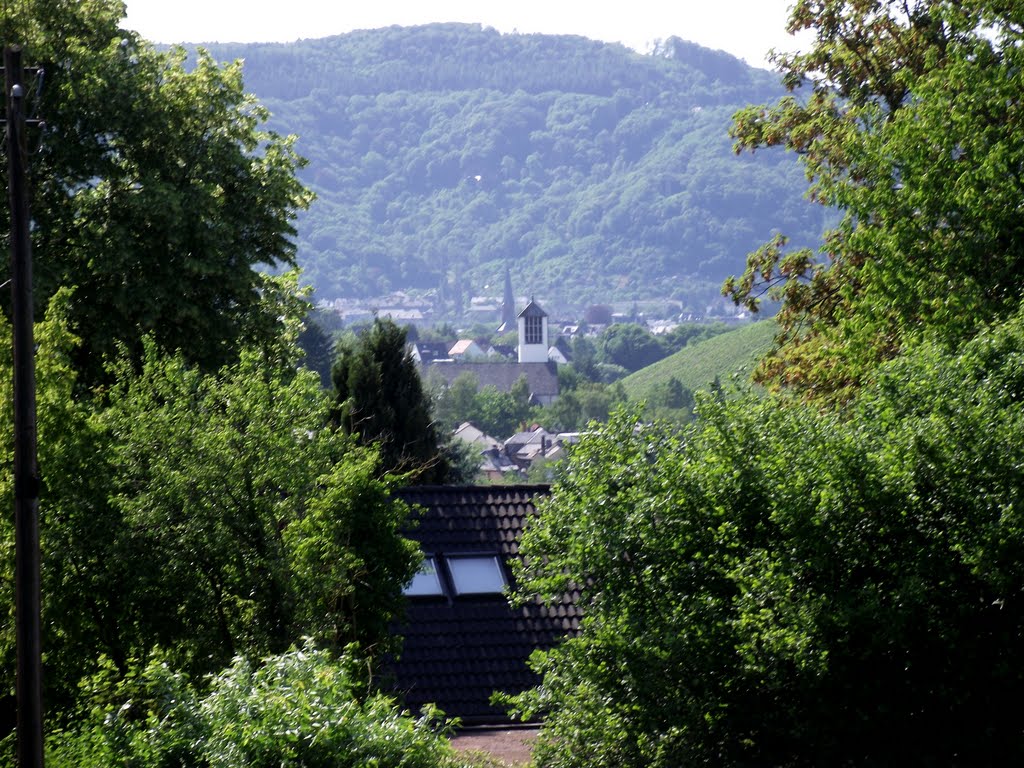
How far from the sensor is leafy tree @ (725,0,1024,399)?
17.8m

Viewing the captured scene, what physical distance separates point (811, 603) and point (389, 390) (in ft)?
72.7

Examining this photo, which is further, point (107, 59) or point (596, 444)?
point (107, 59)

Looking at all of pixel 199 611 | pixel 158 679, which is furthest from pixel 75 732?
pixel 199 611

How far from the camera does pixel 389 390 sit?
33.3m

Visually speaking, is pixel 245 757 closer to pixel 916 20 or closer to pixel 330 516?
Result: pixel 330 516

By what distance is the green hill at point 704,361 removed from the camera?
404ft

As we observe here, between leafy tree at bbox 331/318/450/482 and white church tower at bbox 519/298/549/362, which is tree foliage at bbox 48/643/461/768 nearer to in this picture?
leafy tree at bbox 331/318/450/482

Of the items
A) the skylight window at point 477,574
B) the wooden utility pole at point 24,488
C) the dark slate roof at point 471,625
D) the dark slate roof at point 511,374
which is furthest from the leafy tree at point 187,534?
the dark slate roof at point 511,374

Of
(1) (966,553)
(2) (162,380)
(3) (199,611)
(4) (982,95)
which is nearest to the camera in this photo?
(1) (966,553)

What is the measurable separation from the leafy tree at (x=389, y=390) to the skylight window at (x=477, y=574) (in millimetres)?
11062

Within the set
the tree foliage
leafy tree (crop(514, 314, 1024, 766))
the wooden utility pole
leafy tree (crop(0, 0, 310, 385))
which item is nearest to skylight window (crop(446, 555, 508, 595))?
leafy tree (crop(0, 0, 310, 385))

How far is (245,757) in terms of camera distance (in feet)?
31.5

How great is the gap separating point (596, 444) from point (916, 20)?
13597 mm

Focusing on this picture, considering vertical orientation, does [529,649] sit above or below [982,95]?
below
